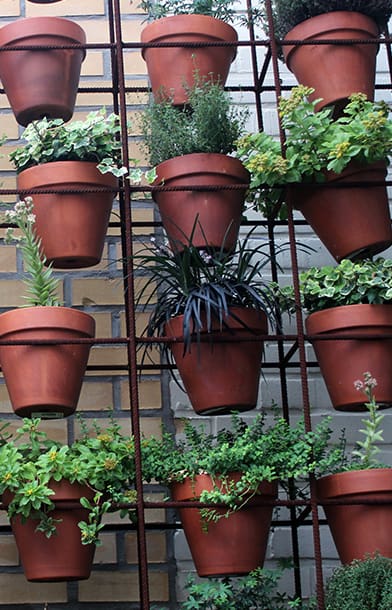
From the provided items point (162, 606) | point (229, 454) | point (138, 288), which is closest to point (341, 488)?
point (229, 454)

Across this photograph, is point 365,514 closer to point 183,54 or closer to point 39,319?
point 39,319

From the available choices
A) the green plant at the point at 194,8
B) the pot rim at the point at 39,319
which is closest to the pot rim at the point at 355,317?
the pot rim at the point at 39,319

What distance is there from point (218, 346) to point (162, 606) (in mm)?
872

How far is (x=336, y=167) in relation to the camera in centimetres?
345

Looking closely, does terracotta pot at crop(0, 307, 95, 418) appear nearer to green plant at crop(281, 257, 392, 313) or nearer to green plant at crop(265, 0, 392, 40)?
green plant at crop(281, 257, 392, 313)

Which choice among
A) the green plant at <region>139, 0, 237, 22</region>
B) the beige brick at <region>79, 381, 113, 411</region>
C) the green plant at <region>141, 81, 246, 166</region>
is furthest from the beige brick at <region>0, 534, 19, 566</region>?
the green plant at <region>139, 0, 237, 22</region>

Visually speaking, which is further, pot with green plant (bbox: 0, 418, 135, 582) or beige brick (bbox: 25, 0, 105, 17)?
beige brick (bbox: 25, 0, 105, 17)

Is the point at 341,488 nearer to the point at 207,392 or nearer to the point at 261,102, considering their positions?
the point at 207,392

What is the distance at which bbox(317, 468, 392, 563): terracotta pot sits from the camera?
10.6 ft

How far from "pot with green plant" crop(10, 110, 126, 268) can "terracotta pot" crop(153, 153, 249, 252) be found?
168 mm

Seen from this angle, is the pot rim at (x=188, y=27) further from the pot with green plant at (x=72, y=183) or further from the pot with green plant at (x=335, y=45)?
the pot with green plant at (x=72, y=183)

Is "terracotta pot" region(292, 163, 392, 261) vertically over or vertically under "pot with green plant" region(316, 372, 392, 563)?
over

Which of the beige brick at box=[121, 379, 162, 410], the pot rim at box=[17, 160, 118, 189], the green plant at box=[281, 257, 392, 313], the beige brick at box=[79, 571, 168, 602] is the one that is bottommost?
the beige brick at box=[79, 571, 168, 602]

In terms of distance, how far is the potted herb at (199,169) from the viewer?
3512 millimetres
